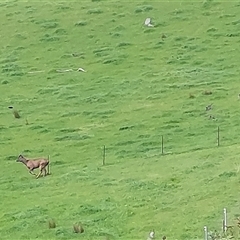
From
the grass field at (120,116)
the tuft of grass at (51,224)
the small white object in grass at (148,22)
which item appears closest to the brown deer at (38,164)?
the grass field at (120,116)

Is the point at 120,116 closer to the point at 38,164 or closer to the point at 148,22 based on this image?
the point at 38,164

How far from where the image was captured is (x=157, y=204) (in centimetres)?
2247

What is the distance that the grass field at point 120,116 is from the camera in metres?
22.3

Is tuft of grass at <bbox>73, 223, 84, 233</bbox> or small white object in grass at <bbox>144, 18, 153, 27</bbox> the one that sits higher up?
small white object in grass at <bbox>144, 18, 153, 27</bbox>

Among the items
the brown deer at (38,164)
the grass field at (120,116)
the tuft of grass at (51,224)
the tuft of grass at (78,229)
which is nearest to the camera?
the tuft of grass at (78,229)

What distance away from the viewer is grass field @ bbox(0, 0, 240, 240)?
73.2 ft

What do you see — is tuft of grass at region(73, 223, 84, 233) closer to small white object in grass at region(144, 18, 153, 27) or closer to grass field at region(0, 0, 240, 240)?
grass field at region(0, 0, 240, 240)

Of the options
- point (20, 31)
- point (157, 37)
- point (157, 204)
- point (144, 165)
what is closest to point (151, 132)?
point (144, 165)

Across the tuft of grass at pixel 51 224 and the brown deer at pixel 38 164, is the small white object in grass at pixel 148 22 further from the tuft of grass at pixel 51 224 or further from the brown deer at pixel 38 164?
the tuft of grass at pixel 51 224

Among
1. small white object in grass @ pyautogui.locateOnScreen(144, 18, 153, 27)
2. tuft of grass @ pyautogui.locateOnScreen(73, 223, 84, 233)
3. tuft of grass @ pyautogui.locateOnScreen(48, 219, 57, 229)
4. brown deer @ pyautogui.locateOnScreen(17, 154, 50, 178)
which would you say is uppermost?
small white object in grass @ pyautogui.locateOnScreen(144, 18, 153, 27)

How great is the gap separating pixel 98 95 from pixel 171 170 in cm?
1313

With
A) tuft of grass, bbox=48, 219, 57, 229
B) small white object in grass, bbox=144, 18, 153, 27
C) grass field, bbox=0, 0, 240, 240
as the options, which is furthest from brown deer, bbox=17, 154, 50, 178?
small white object in grass, bbox=144, 18, 153, 27

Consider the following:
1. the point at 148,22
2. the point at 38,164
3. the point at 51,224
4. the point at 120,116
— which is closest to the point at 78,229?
the point at 51,224

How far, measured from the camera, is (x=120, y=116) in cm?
3475
